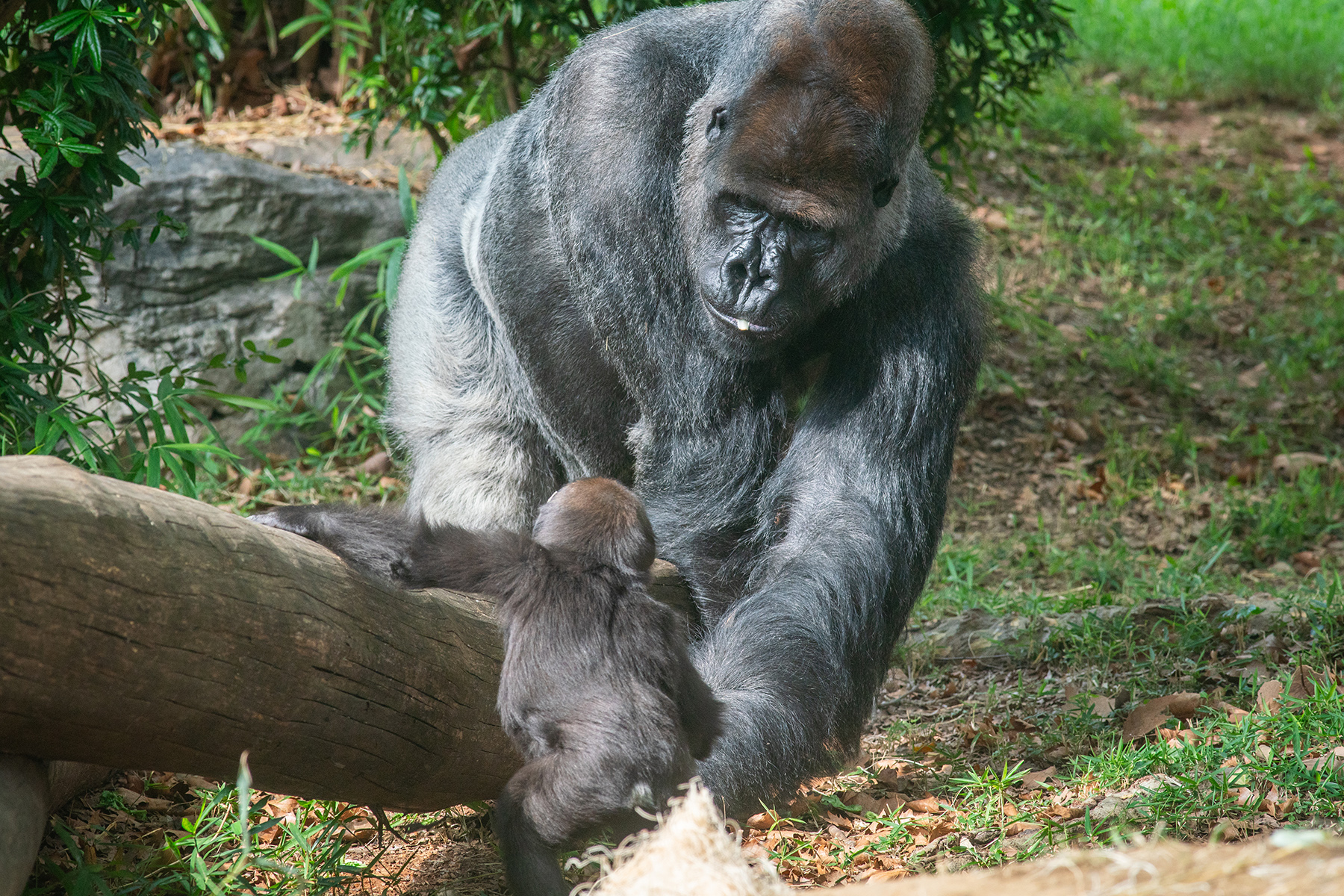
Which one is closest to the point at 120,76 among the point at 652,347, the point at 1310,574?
the point at 652,347

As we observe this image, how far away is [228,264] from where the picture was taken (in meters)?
5.70

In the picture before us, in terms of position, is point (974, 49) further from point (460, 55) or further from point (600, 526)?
point (600, 526)

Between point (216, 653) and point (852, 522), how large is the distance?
1.69 meters

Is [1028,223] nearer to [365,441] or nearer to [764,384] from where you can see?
[365,441]

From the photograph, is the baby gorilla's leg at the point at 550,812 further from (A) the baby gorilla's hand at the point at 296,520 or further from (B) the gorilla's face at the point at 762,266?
(B) the gorilla's face at the point at 762,266

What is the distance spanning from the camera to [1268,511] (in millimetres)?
5441

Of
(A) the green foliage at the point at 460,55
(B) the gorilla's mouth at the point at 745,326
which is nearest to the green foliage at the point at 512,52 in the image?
(A) the green foliage at the point at 460,55

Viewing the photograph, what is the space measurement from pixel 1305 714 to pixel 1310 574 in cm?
213

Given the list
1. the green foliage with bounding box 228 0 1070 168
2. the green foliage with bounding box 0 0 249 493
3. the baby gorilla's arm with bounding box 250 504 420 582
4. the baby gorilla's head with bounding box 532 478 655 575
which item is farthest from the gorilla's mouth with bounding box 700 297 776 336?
the green foliage with bounding box 228 0 1070 168

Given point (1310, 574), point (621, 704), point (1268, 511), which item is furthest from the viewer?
point (1268, 511)

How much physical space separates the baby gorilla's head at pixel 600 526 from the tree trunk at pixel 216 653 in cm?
27

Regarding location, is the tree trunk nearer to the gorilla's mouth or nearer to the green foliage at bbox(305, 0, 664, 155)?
the gorilla's mouth

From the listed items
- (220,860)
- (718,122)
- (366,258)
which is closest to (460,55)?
(366,258)

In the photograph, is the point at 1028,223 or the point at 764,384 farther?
the point at 1028,223
